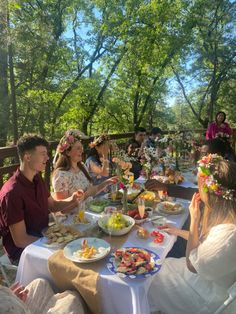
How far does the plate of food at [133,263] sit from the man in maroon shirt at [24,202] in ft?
2.17

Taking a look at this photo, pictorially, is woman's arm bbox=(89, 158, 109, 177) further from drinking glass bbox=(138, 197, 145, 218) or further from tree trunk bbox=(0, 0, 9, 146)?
tree trunk bbox=(0, 0, 9, 146)

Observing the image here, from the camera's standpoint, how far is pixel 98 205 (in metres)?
2.26

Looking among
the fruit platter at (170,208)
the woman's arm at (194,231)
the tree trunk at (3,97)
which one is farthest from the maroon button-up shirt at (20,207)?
the tree trunk at (3,97)

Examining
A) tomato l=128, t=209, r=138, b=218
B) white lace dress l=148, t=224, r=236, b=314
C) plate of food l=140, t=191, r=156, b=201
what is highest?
plate of food l=140, t=191, r=156, b=201

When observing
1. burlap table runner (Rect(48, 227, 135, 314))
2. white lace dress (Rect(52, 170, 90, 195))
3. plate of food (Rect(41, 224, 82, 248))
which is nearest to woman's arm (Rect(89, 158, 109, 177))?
white lace dress (Rect(52, 170, 90, 195))

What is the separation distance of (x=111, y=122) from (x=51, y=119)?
3.99 meters

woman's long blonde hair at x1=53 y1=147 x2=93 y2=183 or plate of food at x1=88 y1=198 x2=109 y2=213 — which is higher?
woman's long blonde hair at x1=53 y1=147 x2=93 y2=183

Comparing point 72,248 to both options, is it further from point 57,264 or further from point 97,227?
point 97,227

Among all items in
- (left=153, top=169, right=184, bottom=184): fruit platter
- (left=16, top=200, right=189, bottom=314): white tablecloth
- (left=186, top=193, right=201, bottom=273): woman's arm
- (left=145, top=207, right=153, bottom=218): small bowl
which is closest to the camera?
(left=16, top=200, right=189, bottom=314): white tablecloth

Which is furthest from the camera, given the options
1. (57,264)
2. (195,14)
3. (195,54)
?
(195,54)

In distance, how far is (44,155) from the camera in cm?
205

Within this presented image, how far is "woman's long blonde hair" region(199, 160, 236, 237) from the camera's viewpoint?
154cm

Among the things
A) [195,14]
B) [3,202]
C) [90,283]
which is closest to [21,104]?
[195,14]

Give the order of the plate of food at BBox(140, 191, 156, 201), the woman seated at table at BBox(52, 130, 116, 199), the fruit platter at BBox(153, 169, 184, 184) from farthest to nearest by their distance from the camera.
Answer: the fruit platter at BBox(153, 169, 184, 184), the woman seated at table at BBox(52, 130, 116, 199), the plate of food at BBox(140, 191, 156, 201)
